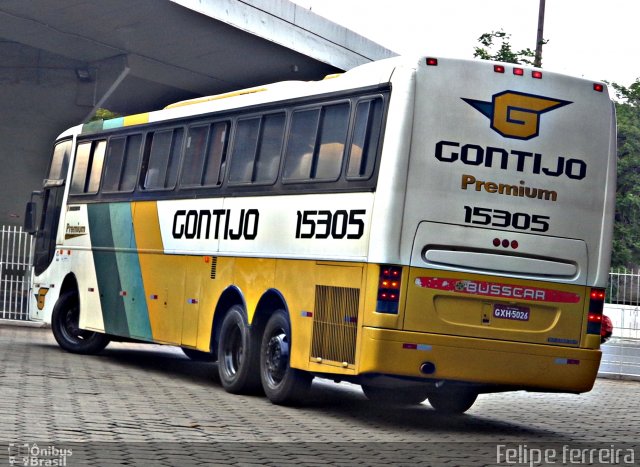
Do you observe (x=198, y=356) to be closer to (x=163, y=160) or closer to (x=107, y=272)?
(x=107, y=272)

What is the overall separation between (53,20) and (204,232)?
14.9 meters

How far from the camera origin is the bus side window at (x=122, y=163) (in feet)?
57.6

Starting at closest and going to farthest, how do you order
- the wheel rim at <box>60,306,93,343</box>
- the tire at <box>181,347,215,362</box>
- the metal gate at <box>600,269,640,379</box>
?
the tire at <box>181,347,215,362</box> < the wheel rim at <box>60,306,93,343</box> < the metal gate at <box>600,269,640,379</box>

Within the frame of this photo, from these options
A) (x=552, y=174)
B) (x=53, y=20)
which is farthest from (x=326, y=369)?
(x=53, y=20)

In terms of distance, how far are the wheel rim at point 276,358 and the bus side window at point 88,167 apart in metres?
6.15

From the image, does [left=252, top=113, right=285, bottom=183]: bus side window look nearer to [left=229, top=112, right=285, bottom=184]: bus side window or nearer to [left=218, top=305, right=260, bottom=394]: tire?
[left=229, top=112, right=285, bottom=184]: bus side window

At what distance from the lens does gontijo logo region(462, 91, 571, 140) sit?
11.9 metres

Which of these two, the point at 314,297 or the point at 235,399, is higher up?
the point at 314,297

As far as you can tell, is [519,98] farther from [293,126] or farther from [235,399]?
[235,399]

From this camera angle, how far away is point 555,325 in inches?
472

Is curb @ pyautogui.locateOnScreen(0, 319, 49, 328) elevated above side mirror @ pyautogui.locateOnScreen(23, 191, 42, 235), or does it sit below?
below

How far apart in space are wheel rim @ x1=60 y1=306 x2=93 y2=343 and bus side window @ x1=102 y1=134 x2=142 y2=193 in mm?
2094

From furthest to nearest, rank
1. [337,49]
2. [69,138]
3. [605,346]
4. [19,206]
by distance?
1. [19,206]
2. [337,49]
3. [605,346]
4. [69,138]

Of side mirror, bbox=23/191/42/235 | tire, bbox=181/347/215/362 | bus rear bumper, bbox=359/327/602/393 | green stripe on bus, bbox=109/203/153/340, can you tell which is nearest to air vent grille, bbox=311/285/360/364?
bus rear bumper, bbox=359/327/602/393
